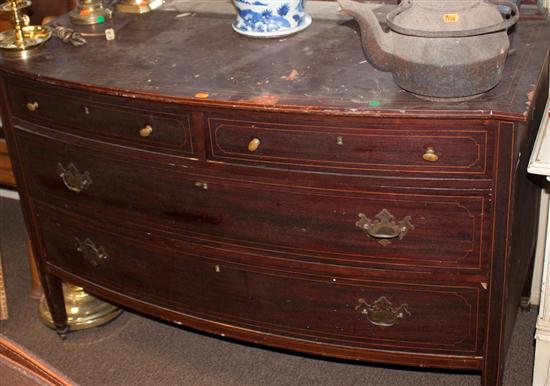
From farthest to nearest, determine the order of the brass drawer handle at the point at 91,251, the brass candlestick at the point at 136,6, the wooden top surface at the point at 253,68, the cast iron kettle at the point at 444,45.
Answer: the brass candlestick at the point at 136,6
the brass drawer handle at the point at 91,251
the wooden top surface at the point at 253,68
the cast iron kettle at the point at 444,45

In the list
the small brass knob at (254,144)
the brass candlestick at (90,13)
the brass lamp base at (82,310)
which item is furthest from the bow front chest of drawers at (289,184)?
the brass lamp base at (82,310)

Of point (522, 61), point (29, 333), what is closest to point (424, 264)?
point (522, 61)

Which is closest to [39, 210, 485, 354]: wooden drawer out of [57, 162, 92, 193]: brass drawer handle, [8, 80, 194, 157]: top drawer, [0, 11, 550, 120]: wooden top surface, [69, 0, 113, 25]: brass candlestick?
[57, 162, 92, 193]: brass drawer handle

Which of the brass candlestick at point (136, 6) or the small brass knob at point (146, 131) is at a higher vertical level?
the brass candlestick at point (136, 6)

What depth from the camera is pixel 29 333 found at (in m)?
2.94

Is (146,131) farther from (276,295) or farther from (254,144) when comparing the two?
(276,295)

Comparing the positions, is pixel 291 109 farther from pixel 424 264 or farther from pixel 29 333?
pixel 29 333

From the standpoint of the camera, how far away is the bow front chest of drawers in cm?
194

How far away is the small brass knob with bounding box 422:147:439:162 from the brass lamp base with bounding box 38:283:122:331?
1.47m

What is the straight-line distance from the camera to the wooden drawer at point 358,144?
188 cm

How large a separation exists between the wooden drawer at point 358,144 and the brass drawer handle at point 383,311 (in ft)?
1.23

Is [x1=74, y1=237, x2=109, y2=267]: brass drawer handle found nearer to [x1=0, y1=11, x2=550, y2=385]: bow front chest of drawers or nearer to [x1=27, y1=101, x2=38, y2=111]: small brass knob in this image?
[x1=0, y1=11, x2=550, y2=385]: bow front chest of drawers

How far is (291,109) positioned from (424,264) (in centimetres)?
49

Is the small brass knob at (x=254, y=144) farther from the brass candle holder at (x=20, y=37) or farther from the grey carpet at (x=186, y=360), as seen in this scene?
the grey carpet at (x=186, y=360)
